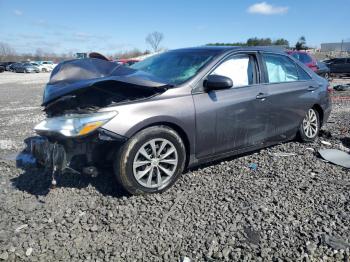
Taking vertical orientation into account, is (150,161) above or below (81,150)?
below

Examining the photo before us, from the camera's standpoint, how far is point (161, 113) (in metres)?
3.41

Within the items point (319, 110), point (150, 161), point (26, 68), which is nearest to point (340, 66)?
point (319, 110)

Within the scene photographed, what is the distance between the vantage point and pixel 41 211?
127 inches

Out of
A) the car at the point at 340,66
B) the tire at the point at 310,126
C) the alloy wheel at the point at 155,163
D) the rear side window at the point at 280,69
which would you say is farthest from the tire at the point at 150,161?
the car at the point at 340,66

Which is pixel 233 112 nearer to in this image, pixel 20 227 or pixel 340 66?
pixel 20 227

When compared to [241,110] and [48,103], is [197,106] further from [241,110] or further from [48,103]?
[48,103]

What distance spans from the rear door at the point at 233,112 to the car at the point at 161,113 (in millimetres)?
13

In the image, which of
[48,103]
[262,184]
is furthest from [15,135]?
[262,184]

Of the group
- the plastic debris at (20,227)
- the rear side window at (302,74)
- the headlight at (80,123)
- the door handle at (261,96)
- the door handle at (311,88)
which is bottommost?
the plastic debris at (20,227)

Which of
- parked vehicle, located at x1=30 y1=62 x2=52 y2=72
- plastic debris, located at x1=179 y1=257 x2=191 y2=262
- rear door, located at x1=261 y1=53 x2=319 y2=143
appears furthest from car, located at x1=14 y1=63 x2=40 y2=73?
plastic debris, located at x1=179 y1=257 x2=191 y2=262

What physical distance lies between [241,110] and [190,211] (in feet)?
5.07

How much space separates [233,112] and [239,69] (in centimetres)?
68

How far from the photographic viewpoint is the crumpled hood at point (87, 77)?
338 centimetres

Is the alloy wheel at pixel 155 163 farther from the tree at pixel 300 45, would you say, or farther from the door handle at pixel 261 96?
the tree at pixel 300 45
